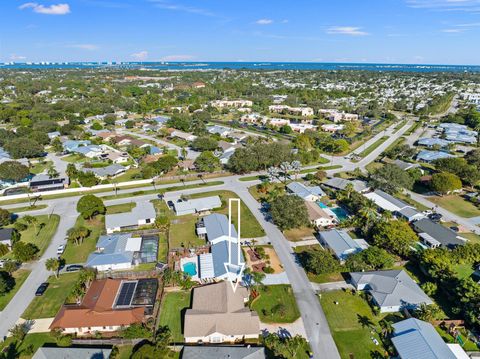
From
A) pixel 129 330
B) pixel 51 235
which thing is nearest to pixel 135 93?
pixel 51 235

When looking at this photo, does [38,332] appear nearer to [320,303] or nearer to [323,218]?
[320,303]

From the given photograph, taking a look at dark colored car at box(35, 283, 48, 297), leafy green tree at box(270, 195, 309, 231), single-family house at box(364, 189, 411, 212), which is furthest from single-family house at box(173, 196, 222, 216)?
single-family house at box(364, 189, 411, 212)

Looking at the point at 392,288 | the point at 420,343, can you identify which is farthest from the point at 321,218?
the point at 420,343

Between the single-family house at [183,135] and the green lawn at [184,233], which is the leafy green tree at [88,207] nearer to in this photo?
the green lawn at [184,233]

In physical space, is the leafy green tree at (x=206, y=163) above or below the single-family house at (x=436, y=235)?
below

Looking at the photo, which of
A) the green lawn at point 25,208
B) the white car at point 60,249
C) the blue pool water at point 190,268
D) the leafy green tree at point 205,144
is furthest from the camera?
the leafy green tree at point 205,144

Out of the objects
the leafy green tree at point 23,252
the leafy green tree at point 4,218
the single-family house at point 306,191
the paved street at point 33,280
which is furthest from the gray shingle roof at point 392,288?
the leafy green tree at point 4,218

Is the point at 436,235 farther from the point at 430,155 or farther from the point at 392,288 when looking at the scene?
the point at 430,155
